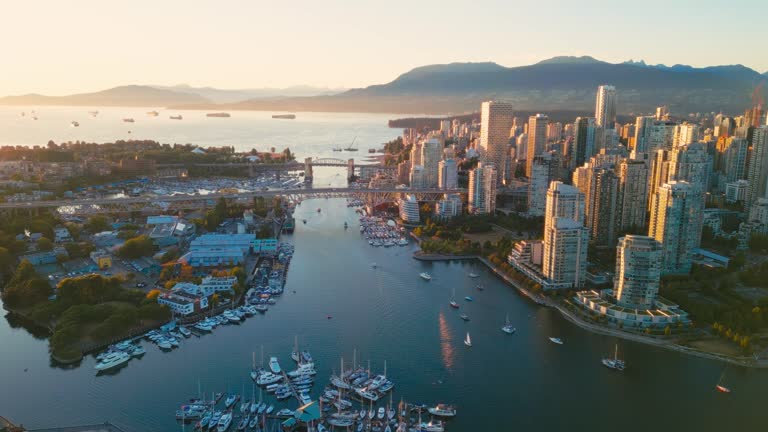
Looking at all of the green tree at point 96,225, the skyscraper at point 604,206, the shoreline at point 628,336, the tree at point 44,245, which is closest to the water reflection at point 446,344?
the shoreline at point 628,336

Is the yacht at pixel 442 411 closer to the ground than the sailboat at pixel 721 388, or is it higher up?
higher up

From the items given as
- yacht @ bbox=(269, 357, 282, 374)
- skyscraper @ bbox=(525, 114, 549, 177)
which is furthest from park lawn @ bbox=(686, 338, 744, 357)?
skyscraper @ bbox=(525, 114, 549, 177)

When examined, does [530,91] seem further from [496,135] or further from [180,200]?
[180,200]

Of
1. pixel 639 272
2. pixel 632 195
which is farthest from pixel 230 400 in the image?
pixel 632 195

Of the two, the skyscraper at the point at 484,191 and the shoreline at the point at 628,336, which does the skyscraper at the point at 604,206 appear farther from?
the skyscraper at the point at 484,191

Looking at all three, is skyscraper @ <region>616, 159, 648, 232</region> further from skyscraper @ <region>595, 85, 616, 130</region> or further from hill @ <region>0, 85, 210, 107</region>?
hill @ <region>0, 85, 210, 107</region>

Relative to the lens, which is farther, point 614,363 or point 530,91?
point 530,91
